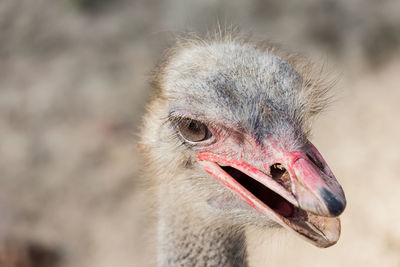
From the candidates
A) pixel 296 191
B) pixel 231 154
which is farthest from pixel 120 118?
pixel 296 191

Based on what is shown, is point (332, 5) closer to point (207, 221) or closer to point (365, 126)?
point (365, 126)

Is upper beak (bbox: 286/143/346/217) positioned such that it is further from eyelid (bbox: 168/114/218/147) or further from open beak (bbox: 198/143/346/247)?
eyelid (bbox: 168/114/218/147)

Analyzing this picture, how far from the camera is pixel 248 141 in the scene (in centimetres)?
→ 155

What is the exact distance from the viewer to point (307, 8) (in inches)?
201

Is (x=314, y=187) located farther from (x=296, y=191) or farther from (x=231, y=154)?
(x=231, y=154)

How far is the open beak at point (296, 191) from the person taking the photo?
4.41 ft

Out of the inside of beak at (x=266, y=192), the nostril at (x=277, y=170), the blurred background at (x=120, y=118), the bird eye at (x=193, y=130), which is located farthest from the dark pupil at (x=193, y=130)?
the blurred background at (x=120, y=118)

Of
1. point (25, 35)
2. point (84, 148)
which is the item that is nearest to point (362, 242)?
point (84, 148)

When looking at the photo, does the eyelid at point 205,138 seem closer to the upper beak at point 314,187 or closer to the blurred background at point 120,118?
the upper beak at point 314,187

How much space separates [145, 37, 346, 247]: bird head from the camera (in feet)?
4.72

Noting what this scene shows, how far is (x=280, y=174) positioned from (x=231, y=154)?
18 centimetres

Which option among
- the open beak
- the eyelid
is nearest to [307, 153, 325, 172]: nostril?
the open beak

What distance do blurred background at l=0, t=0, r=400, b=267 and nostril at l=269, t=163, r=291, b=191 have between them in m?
1.64

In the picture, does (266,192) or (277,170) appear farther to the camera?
(266,192)
